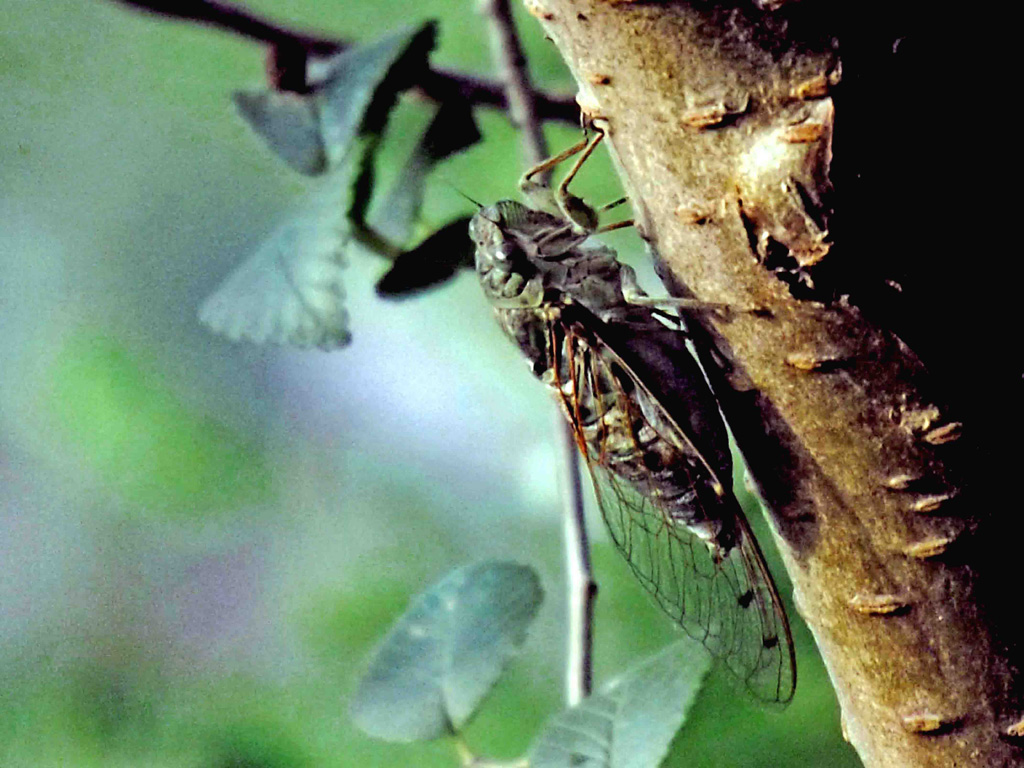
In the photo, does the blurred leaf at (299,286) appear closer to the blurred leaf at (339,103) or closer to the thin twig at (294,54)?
the blurred leaf at (339,103)

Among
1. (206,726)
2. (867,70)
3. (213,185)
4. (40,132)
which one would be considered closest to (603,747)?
(867,70)

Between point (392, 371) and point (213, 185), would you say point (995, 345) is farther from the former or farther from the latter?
point (213, 185)

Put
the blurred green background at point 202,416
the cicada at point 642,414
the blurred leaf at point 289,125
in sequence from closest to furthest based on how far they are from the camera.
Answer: the cicada at point 642,414 < the blurred leaf at point 289,125 < the blurred green background at point 202,416

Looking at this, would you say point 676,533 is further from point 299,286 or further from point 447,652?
point 299,286

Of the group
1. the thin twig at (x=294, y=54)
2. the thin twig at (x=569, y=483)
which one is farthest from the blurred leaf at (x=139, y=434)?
the thin twig at (x=569, y=483)

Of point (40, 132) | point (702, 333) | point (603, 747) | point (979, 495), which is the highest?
point (40, 132)

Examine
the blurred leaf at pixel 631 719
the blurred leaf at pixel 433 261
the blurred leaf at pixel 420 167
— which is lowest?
the blurred leaf at pixel 631 719

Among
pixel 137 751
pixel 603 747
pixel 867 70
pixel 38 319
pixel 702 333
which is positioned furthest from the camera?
pixel 38 319

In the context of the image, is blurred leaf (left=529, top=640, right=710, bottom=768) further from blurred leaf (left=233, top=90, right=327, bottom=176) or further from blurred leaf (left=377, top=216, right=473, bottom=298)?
blurred leaf (left=233, top=90, right=327, bottom=176)
